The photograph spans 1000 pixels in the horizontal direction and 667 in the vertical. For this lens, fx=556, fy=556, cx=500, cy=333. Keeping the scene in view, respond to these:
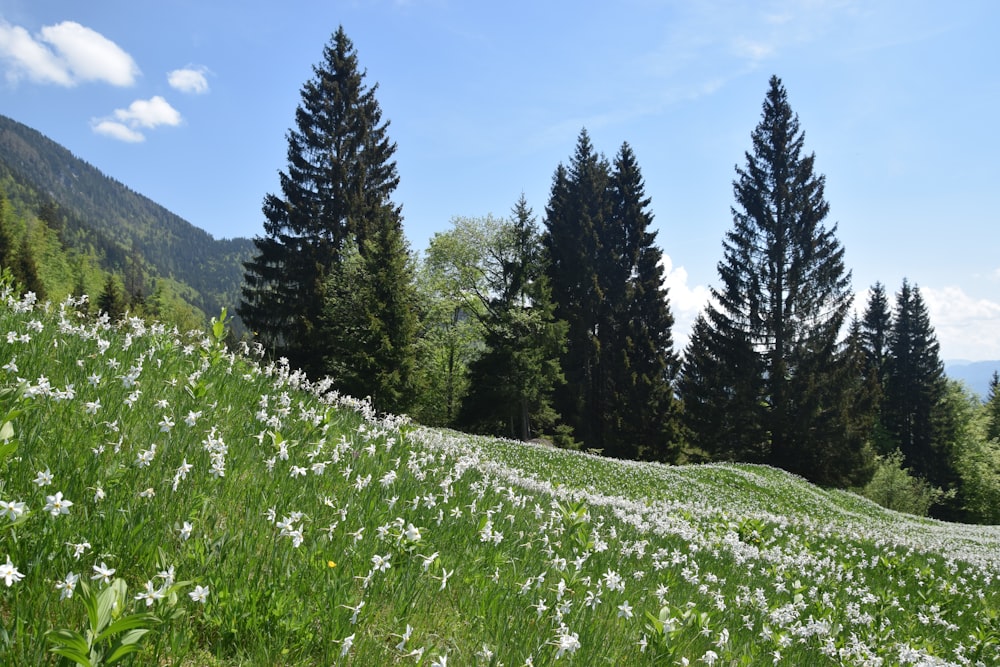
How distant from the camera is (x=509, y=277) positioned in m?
42.9

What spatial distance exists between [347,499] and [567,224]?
45376 mm

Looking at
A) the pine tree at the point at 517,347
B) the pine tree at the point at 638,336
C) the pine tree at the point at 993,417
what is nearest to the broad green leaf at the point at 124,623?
the pine tree at the point at 517,347

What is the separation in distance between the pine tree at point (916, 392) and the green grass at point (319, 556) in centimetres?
6517

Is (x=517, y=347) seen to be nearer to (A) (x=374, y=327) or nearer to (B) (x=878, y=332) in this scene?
(A) (x=374, y=327)

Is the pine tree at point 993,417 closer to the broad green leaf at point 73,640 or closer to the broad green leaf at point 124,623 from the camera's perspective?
the broad green leaf at point 124,623

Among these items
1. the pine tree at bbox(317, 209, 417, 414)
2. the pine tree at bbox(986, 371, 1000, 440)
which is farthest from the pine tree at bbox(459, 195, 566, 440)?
the pine tree at bbox(986, 371, 1000, 440)

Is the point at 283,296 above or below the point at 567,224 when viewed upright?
below

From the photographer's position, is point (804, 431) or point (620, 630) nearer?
point (620, 630)

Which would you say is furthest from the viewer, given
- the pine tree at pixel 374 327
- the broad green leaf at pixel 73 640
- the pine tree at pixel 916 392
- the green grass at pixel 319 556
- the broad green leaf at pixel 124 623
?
the pine tree at pixel 916 392

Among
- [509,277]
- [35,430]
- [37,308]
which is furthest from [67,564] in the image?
[509,277]

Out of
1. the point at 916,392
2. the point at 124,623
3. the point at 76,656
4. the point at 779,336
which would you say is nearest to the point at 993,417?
the point at 916,392

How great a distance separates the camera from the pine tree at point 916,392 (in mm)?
59750

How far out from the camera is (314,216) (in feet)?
124

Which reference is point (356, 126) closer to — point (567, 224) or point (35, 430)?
point (567, 224)
